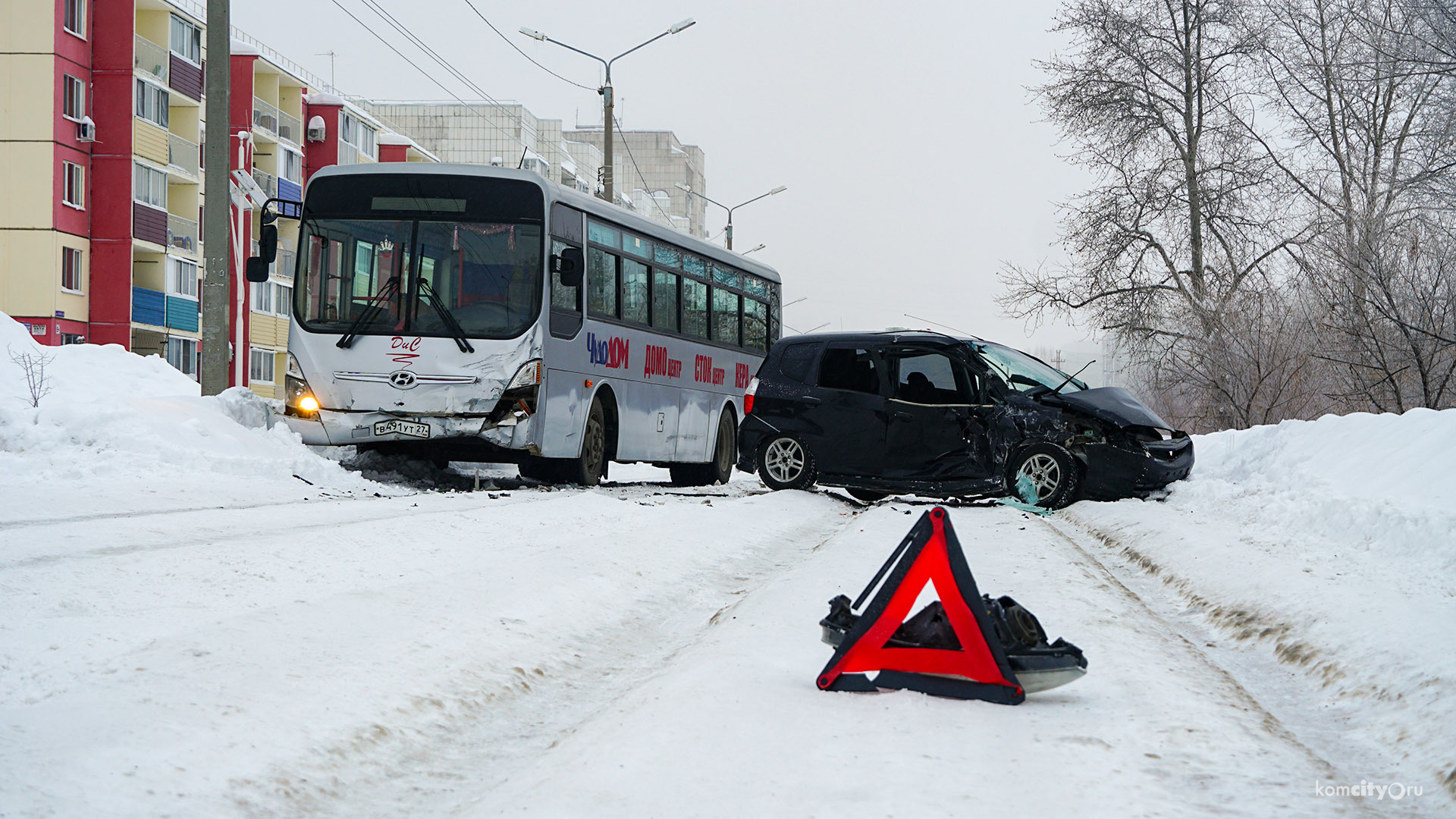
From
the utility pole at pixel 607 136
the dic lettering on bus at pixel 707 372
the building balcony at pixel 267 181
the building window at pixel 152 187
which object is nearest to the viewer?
the dic lettering on bus at pixel 707 372

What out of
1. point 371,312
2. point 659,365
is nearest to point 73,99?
point 659,365

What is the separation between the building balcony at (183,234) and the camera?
51.7 meters

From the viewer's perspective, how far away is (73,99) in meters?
46.4

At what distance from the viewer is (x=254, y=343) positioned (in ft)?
196

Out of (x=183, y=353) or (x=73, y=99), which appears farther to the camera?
(x=183, y=353)

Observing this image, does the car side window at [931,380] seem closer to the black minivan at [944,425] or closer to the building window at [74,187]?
the black minivan at [944,425]

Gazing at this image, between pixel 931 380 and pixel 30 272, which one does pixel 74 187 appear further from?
pixel 931 380

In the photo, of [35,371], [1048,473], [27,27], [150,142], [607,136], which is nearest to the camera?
[1048,473]

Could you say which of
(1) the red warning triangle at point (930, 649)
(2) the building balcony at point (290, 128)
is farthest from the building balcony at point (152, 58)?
(1) the red warning triangle at point (930, 649)

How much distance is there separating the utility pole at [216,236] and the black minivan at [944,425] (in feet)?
21.5

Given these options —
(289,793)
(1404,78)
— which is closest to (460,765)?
(289,793)

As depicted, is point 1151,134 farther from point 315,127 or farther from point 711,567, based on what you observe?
point 315,127

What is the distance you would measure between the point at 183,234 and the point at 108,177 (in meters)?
5.32

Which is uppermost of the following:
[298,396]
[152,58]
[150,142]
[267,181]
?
[152,58]
